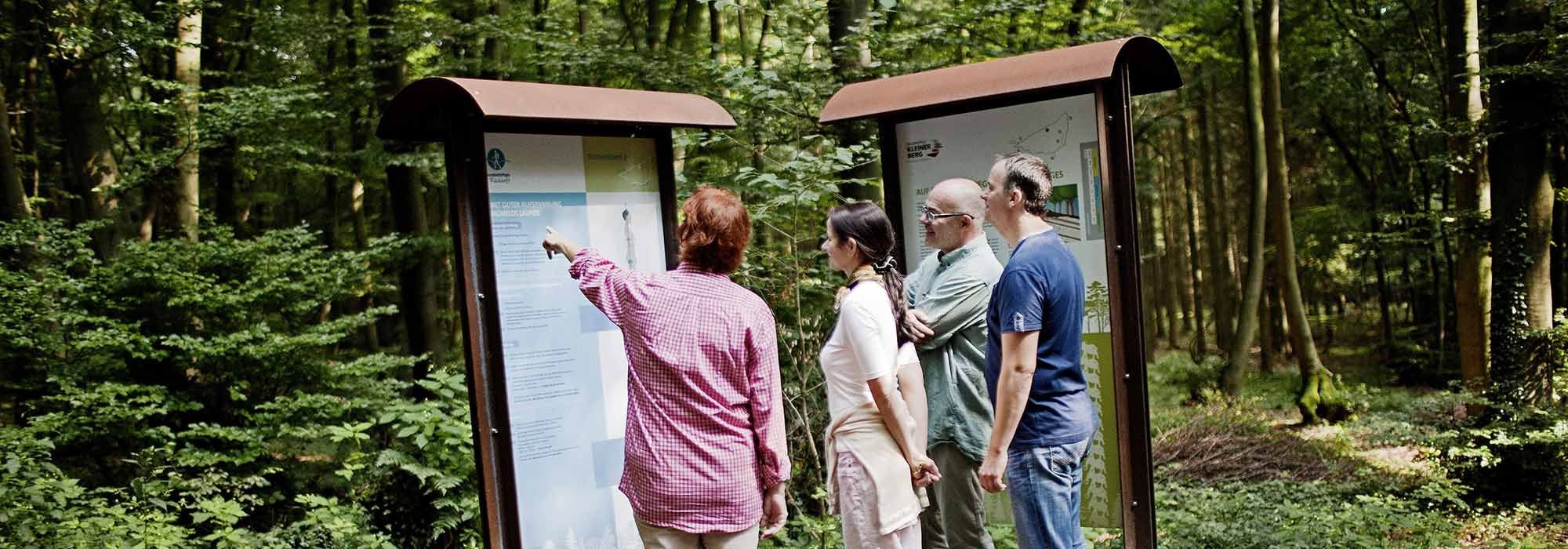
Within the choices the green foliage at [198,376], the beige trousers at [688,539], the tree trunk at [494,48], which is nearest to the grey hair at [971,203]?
the beige trousers at [688,539]

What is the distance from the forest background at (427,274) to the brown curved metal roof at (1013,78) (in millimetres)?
598

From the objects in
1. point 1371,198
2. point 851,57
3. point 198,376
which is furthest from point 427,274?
point 1371,198

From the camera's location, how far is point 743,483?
3088 millimetres

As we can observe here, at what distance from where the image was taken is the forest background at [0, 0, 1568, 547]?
624cm

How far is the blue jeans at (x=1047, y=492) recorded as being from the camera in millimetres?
3350

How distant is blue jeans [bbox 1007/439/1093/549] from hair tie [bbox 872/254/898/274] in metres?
0.76

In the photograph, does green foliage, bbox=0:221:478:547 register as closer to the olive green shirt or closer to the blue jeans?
the olive green shirt

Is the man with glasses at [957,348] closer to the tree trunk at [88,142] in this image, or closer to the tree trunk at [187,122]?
the tree trunk at [187,122]

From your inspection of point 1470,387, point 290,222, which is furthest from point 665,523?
point 290,222

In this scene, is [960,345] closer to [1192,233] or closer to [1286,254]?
[1286,254]

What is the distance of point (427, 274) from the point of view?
38.5 ft

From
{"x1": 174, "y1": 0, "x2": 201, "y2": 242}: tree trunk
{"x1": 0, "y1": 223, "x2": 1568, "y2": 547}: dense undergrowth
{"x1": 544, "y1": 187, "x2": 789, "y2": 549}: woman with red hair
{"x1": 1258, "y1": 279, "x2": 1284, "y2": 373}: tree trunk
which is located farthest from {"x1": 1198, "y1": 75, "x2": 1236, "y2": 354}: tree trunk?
{"x1": 544, "y1": 187, "x2": 789, "y2": 549}: woman with red hair

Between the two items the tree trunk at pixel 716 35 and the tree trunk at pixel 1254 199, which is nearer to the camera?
the tree trunk at pixel 1254 199

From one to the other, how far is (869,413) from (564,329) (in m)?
1.40
